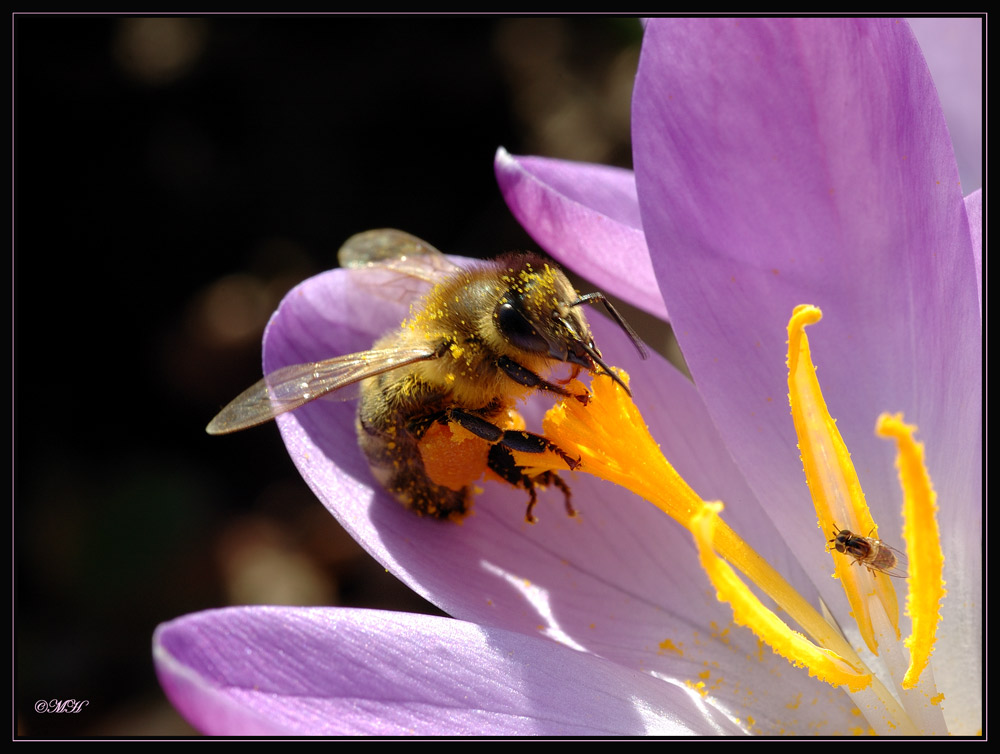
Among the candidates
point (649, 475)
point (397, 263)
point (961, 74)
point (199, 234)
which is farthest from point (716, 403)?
point (199, 234)

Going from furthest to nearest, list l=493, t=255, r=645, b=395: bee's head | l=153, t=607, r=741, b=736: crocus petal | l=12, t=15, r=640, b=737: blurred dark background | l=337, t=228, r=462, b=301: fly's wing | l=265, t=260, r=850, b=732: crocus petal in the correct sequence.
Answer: l=12, t=15, r=640, b=737: blurred dark background
l=337, t=228, r=462, b=301: fly's wing
l=265, t=260, r=850, b=732: crocus petal
l=493, t=255, r=645, b=395: bee's head
l=153, t=607, r=741, b=736: crocus petal

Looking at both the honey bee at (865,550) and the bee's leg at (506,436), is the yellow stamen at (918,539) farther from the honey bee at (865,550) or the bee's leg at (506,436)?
the bee's leg at (506,436)

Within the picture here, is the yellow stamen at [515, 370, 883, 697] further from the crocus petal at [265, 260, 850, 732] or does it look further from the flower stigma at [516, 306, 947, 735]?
the crocus petal at [265, 260, 850, 732]

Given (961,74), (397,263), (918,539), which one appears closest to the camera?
(918,539)

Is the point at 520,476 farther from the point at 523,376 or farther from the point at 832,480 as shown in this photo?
the point at 832,480

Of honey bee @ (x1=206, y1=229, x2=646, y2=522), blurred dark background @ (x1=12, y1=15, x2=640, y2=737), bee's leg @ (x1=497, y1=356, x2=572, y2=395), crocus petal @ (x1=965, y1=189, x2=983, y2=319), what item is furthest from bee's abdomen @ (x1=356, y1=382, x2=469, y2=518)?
blurred dark background @ (x1=12, y1=15, x2=640, y2=737)

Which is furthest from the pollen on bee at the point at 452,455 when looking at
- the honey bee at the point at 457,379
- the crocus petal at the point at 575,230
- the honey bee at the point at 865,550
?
the honey bee at the point at 865,550
